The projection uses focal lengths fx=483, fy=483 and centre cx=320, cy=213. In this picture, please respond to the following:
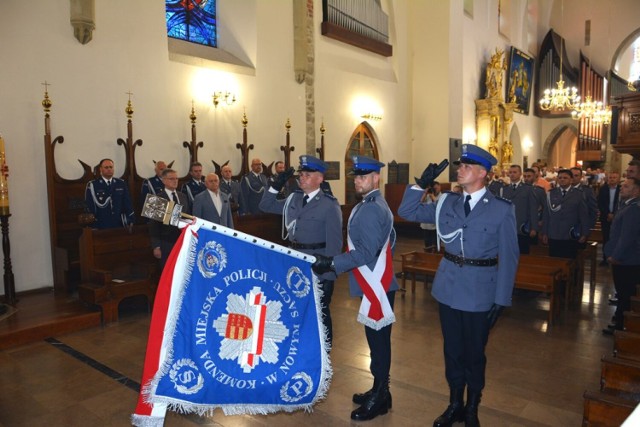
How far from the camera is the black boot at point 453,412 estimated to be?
2834 millimetres

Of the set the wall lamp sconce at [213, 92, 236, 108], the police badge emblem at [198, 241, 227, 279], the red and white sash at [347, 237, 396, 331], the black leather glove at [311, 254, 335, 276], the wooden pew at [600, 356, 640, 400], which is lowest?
the wooden pew at [600, 356, 640, 400]

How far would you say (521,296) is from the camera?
6.00 meters

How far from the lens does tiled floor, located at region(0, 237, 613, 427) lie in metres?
3.05

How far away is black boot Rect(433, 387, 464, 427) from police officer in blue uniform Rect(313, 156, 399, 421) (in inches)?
14.7

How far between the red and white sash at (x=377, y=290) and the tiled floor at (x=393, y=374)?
653 millimetres

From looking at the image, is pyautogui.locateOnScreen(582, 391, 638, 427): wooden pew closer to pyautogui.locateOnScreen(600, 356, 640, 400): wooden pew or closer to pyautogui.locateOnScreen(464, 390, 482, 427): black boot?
pyautogui.locateOnScreen(600, 356, 640, 400): wooden pew

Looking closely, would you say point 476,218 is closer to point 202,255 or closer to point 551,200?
point 202,255

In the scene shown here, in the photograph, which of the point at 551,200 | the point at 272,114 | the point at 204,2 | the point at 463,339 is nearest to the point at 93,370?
the point at 463,339

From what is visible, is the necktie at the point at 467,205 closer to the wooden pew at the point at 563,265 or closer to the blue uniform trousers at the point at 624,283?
the blue uniform trousers at the point at 624,283

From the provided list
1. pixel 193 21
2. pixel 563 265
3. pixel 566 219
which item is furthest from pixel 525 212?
pixel 193 21

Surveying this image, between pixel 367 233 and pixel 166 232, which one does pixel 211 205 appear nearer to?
pixel 166 232

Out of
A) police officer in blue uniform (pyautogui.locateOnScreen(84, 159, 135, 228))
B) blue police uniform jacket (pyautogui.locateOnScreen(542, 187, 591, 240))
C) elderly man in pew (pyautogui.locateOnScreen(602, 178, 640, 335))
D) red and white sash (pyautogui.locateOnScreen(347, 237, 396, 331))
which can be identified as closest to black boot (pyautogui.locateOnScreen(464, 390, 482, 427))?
red and white sash (pyautogui.locateOnScreen(347, 237, 396, 331))

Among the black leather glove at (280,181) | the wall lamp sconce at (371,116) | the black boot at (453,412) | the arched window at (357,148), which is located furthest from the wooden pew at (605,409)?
the wall lamp sconce at (371,116)

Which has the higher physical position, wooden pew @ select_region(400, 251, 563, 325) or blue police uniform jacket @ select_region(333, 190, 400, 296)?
blue police uniform jacket @ select_region(333, 190, 400, 296)
